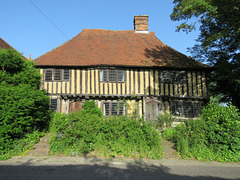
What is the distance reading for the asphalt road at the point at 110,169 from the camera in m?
4.17

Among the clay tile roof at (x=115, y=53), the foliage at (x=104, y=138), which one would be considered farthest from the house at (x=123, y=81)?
the foliage at (x=104, y=138)

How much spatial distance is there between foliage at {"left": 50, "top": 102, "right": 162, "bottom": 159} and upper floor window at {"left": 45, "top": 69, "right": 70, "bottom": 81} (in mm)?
6281

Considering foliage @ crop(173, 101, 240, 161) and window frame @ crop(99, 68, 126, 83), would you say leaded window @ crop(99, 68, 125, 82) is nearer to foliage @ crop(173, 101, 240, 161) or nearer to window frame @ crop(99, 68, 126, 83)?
window frame @ crop(99, 68, 126, 83)

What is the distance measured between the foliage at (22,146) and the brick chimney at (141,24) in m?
13.9

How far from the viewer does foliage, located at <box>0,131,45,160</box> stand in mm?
5799

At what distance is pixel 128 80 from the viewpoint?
12125mm

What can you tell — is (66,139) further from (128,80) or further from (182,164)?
(128,80)

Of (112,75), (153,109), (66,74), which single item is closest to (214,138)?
(153,109)

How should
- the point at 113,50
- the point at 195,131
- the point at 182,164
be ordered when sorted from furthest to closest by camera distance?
the point at 113,50 → the point at 195,131 → the point at 182,164

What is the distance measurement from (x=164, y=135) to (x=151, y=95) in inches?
163

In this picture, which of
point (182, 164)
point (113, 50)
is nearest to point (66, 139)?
point (182, 164)

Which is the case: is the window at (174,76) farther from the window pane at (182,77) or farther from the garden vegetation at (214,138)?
the garden vegetation at (214,138)

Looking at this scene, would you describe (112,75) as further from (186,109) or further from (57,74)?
(186,109)

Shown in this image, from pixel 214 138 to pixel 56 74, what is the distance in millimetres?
10784
